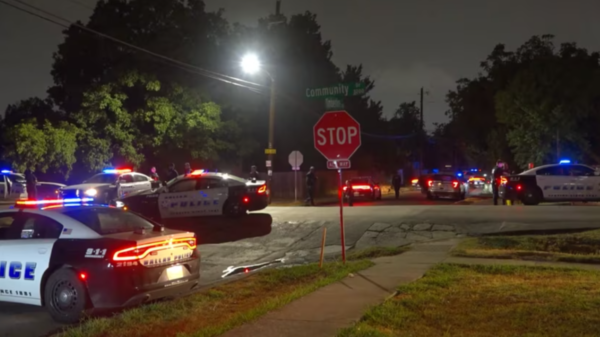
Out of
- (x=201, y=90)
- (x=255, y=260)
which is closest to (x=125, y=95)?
(x=201, y=90)

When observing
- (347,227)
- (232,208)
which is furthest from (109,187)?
(347,227)

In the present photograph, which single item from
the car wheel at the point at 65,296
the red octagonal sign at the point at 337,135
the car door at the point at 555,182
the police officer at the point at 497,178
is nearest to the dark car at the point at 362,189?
the police officer at the point at 497,178

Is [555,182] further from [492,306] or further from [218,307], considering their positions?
[218,307]

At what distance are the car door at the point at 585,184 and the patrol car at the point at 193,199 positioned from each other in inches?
447

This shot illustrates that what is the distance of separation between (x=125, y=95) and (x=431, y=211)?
1879 cm

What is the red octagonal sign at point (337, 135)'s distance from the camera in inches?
435

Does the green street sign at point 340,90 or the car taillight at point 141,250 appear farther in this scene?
the green street sign at point 340,90

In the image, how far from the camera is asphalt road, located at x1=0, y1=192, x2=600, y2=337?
14.1 meters

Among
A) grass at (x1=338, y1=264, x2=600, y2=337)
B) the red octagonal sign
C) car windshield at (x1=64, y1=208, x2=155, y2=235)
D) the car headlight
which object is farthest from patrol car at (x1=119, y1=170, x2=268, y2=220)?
grass at (x1=338, y1=264, x2=600, y2=337)

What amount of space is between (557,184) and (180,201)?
12803mm

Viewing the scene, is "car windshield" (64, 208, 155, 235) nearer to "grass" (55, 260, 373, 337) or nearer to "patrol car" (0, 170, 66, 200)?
"grass" (55, 260, 373, 337)

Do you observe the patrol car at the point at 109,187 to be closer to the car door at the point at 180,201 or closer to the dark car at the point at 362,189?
the car door at the point at 180,201

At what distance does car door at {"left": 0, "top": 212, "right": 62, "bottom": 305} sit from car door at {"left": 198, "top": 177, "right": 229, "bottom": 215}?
9.43m

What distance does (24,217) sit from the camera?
8484 mm
